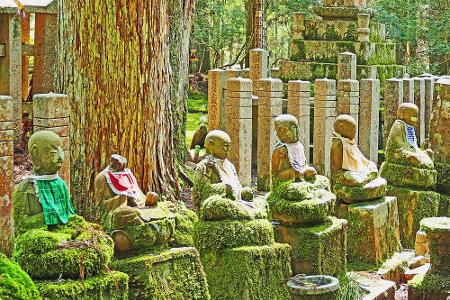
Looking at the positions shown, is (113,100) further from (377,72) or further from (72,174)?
(377,72)

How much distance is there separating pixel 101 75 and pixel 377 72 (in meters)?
7.83

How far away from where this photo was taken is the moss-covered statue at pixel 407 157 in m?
10.1

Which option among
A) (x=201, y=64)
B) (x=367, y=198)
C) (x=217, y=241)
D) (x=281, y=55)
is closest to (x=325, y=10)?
(x=367, y=198)

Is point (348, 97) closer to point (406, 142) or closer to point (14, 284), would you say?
point (406, 142)

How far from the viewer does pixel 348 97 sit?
11266 millimetres

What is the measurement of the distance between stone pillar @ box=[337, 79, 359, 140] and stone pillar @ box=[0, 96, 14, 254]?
667cm

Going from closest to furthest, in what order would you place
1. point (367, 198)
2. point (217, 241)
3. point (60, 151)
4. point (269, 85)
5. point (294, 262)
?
point (60, 151), point (217, 241), point (294, 262), point (367, 198), point (269, 85)

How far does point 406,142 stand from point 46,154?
6185mm

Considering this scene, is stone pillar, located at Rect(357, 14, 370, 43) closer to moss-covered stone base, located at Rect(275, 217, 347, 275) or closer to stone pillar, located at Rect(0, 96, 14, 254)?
moss-covered stone base, located at Rect(275, 217, 347, 275)

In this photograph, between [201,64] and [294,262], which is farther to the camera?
[201,64]

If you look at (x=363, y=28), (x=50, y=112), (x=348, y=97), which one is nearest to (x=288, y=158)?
(x=50, y=112)

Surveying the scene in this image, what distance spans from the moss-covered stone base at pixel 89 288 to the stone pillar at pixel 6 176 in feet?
1.94

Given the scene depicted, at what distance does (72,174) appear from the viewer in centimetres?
679

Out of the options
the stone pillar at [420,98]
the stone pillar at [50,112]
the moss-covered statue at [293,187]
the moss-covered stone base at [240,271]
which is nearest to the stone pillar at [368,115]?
the stone pillar at [420,98]
